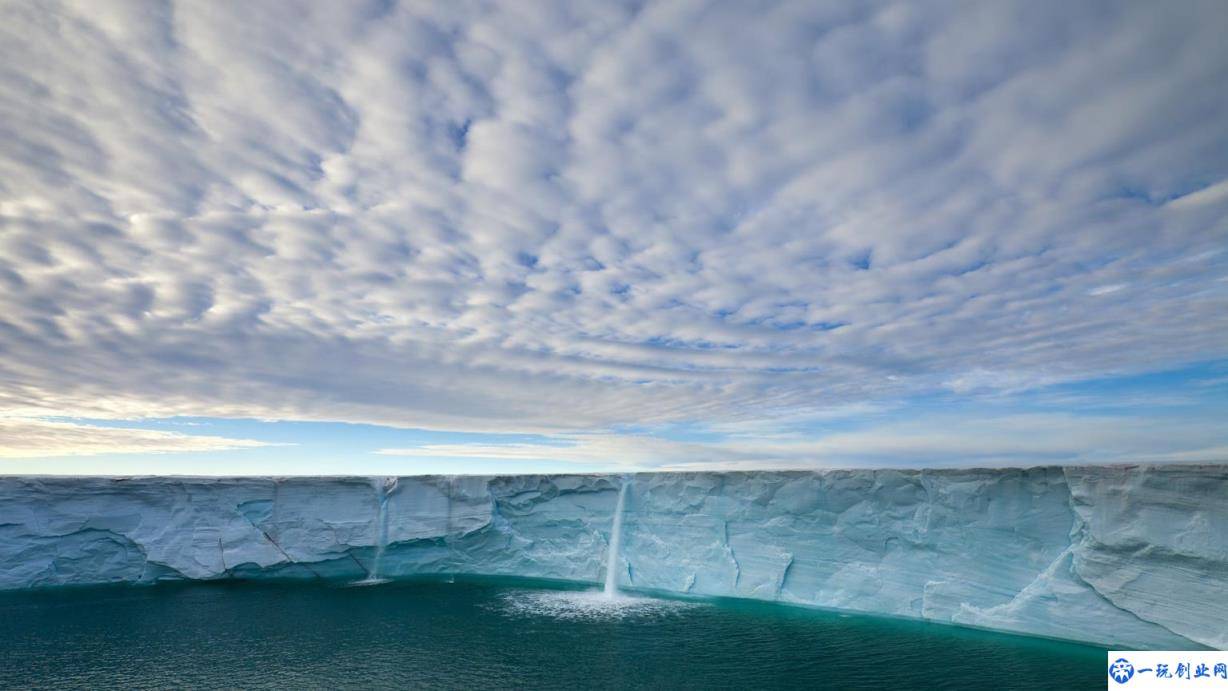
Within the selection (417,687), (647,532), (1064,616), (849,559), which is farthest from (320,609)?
(1064,616)

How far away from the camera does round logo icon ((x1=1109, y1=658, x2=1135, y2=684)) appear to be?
1102 centimetres

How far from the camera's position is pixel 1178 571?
12547 millimetres

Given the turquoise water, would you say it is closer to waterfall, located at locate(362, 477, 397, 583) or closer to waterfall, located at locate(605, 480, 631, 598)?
waterfall, located at locate(605, 480, 631, 598)

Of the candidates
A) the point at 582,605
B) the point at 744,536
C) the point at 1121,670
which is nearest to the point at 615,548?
the point at 582,605

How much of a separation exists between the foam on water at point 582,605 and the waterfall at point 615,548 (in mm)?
497

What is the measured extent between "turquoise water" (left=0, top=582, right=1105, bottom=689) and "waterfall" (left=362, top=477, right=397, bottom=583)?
4.03 m

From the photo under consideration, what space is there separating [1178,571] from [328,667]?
16.9m

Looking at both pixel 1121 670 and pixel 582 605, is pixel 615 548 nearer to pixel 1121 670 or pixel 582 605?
pixel 582 605

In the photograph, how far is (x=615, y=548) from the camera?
20.9 metres

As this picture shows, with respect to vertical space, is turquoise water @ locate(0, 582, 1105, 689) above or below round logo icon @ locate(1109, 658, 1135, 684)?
below

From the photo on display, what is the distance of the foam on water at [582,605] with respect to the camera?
16219 mm

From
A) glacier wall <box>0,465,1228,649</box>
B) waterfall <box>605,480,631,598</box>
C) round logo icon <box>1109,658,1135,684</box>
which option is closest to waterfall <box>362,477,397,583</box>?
glacier wall <box>0,465,1228,649</box>

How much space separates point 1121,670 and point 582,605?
11939mm

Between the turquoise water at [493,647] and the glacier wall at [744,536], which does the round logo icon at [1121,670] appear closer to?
the turquoise water at [493,647]
